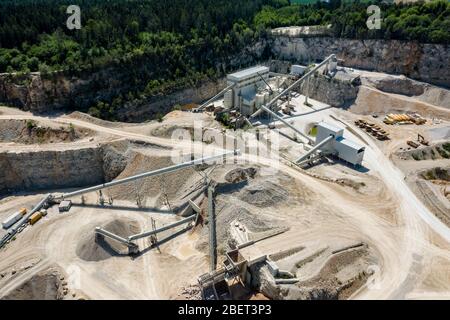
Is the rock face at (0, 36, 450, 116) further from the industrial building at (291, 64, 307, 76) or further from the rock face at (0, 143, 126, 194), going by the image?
the rock face at (0, 143, 126, 194)

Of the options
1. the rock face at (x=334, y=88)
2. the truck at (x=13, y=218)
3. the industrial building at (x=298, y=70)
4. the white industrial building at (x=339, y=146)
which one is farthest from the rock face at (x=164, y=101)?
the white industrial building at (x=339, y=146)

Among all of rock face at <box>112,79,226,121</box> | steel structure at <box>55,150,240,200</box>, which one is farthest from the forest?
steel structure at <box>55,150,240,200</box>

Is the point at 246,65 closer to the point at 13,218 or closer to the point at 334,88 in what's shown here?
the point at 334,88

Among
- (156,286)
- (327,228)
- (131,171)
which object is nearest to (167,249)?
(156,286)

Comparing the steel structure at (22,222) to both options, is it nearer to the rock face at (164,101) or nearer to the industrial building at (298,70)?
the rock face at (164,101)

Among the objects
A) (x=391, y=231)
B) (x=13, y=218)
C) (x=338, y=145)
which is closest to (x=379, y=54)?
(x=338, y=145)
